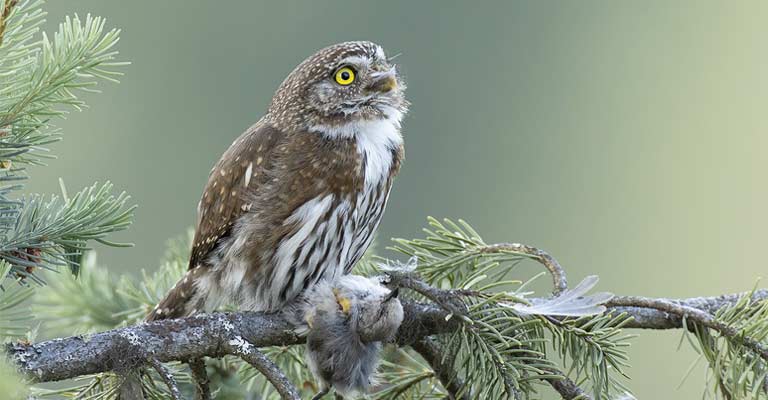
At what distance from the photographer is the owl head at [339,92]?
3.53 m

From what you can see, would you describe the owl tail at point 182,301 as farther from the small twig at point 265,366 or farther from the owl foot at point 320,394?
the small twig at point 265,366

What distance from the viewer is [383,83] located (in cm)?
361

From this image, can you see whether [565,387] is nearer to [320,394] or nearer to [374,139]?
[320,394]

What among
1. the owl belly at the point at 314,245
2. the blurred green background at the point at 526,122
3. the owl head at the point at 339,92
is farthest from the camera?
the blurred green background at the point at 526,122

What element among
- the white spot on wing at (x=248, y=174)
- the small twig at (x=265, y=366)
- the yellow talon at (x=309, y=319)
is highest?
the white spot on wing at (x=248, y=174)

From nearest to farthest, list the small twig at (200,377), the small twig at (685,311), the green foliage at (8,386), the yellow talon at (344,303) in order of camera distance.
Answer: the green foliage at (8,386), the small twig at (200,377), the small twig at (685,311), the yellow talon at (344,303)

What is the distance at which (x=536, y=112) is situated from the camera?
23.5 m

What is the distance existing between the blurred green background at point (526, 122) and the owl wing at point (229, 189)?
35.6 ft

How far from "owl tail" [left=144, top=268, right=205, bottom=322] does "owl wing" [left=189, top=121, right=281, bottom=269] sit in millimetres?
87

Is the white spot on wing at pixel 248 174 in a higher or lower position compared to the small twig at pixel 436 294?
higher

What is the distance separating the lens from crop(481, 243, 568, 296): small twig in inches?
112

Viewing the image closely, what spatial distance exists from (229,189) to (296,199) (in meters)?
0.28

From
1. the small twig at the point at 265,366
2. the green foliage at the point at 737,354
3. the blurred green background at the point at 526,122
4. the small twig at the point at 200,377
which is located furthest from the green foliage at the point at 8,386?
the blurred green background at the point at 526,122

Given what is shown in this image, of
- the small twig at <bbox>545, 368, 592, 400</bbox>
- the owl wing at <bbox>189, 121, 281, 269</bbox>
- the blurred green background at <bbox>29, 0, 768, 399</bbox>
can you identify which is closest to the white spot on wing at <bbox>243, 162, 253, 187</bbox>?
the owl wing at <bbox>189, 121, 281, 269</bbox>
